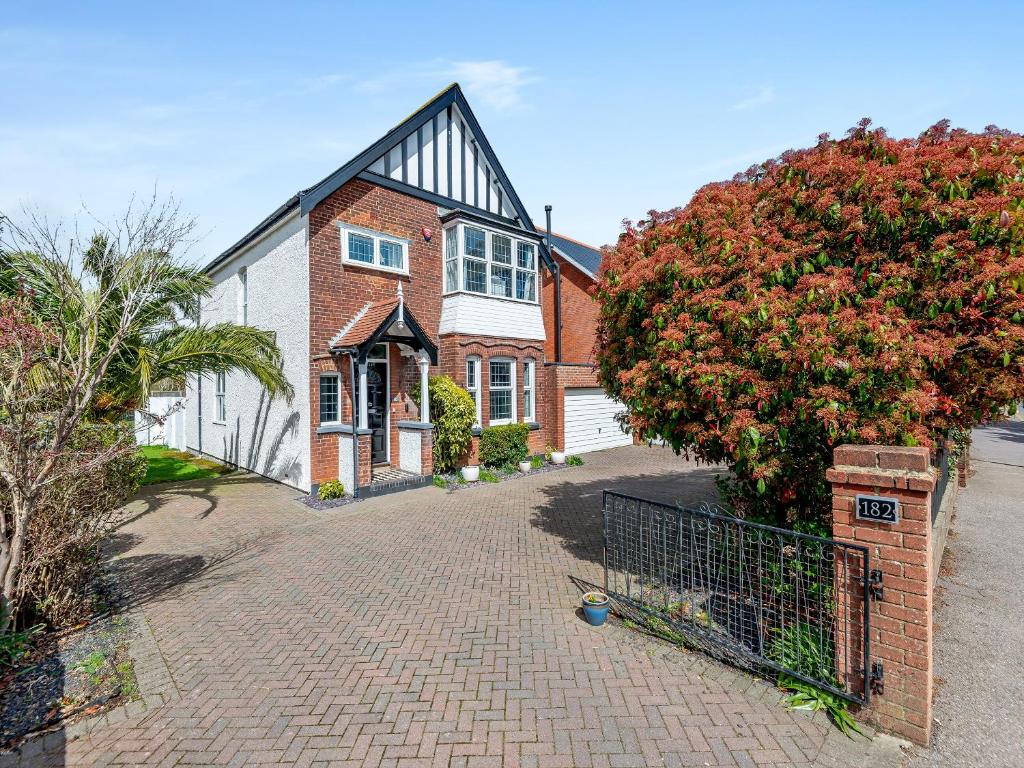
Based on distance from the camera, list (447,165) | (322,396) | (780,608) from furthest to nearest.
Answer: (447,165) < (322,396) < (780,608)

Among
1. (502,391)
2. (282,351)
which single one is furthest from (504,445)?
(282,351)

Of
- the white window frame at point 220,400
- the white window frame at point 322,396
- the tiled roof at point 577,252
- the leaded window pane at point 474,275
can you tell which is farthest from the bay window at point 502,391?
the white window frame at point 220,400

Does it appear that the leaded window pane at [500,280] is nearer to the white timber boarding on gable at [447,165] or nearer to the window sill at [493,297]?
the window sill at [493,297]

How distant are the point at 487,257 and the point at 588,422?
22.8 feet

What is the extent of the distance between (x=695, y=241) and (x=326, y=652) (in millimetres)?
5626

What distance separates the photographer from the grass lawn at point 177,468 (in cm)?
1365

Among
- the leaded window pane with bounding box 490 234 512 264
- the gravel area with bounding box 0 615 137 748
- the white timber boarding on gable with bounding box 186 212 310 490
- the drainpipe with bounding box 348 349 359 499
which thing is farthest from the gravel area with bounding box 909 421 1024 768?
the leaded window pane with bounding box 490 234 512 264

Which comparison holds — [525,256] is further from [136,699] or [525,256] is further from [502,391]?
[136,699]

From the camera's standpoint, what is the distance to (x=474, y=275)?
45.9ft

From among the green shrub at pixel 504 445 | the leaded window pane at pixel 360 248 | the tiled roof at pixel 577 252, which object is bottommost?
the green shrub at pixel 504 445

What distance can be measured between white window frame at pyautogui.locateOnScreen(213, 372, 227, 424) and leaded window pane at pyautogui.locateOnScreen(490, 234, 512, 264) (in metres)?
9.15

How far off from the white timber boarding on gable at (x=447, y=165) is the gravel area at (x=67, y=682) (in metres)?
10.8

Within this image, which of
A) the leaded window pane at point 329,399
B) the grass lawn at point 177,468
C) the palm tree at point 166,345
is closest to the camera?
the palm tree at point 166,345

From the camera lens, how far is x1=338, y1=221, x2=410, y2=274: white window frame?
38.6 ft
